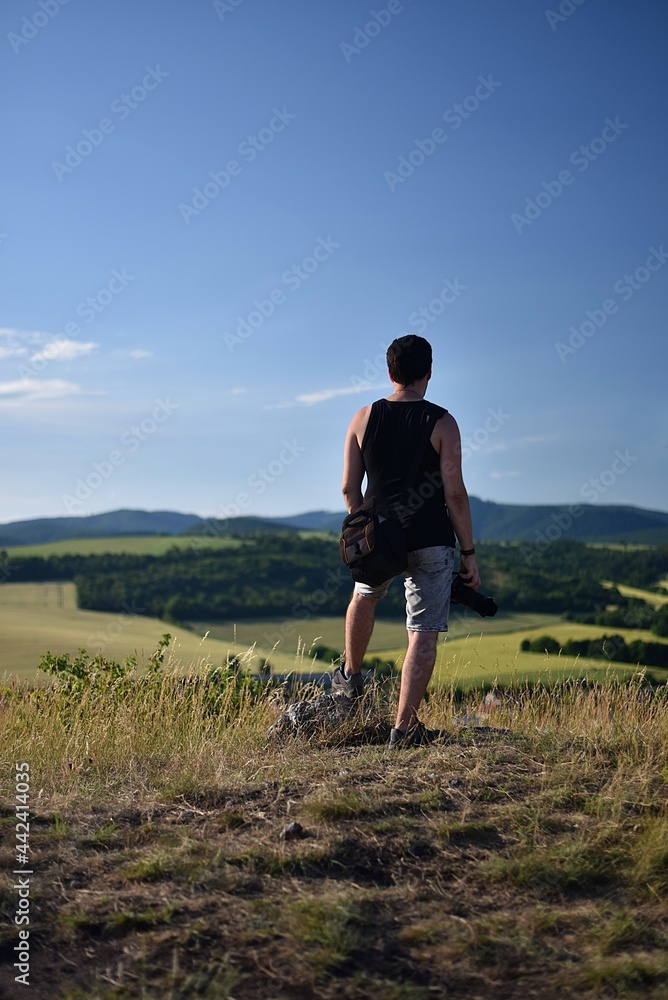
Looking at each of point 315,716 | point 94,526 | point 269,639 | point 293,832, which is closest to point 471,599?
point 315,716

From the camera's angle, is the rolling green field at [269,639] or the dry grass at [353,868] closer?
the dry grass at [353,868]

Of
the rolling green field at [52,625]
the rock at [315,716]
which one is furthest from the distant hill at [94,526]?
the rock at [315,716]

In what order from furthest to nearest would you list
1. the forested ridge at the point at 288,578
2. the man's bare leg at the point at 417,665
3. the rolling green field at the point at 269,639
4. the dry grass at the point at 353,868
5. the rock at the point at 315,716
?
the forested ridge at the point at 288,578, the rolling green field at the point at 269,639, the rock at the point at 315,716, the man's bare leg at the point at 417,665, the dry grass at the point at 353,868

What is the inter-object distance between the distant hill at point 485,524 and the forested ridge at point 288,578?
366 centimetres

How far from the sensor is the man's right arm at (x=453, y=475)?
4.88 metres

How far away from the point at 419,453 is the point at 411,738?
1787 mm

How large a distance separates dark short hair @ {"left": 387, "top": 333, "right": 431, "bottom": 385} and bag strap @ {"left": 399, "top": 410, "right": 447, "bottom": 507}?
0.29 metres

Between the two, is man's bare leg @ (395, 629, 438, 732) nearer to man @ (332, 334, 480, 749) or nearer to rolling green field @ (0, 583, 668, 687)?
man @ (332, 334, 480, 749)

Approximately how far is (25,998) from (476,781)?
237 centimetres

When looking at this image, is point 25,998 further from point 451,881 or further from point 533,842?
point 533,842

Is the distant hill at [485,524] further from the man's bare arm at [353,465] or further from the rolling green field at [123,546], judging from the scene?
the man's bare arm at [353,465]

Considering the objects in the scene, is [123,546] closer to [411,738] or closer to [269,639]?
[269,639]

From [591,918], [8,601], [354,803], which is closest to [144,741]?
[354,803]
